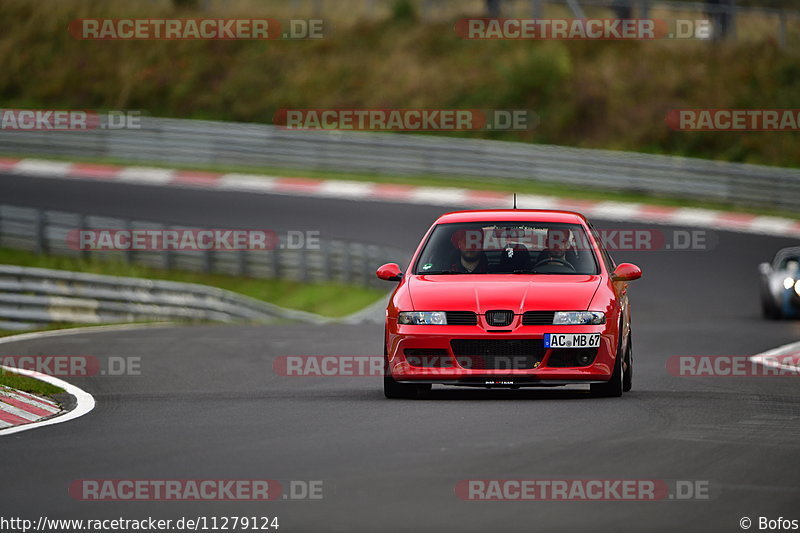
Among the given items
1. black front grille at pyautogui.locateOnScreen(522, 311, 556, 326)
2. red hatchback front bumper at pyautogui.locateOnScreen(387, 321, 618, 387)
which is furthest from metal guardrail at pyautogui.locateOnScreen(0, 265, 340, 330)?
black front grille at pyautogui.locateOnScreen(522, 311, 556, 326)

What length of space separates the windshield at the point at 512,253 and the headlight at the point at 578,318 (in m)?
0.79

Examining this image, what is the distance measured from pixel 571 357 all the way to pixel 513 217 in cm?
168

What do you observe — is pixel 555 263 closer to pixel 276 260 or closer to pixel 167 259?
pixel 276 260

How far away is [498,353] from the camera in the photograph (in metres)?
11.8

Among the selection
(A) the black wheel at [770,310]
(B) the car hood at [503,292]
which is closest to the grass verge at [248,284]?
(A) the black wheel at [770,310]

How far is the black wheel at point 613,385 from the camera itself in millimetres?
12094

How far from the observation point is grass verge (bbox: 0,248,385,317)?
96.2ft

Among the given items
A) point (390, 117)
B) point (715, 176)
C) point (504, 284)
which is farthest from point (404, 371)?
point (390, 117)

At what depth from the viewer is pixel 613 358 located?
12.0m

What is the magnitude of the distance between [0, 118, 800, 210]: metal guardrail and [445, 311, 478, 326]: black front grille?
25.6 meters

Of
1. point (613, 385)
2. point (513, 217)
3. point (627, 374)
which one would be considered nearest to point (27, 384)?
point (513, 217)

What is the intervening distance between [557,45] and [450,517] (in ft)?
135

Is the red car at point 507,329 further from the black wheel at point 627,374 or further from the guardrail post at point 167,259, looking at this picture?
the guardrail post at point 167,259

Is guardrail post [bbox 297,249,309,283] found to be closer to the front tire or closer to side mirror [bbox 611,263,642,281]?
side mirror [bbox 611,263,642,281]
